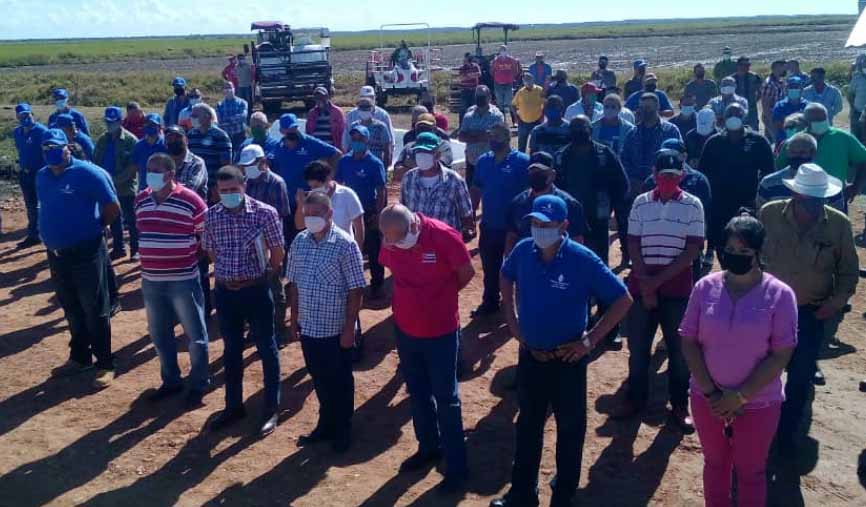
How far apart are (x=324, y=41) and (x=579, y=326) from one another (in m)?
25.1

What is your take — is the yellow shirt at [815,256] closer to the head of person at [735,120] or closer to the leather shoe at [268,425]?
the head of person at [735,120]

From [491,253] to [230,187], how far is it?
2.83 meters

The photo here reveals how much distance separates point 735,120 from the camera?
25.1ft

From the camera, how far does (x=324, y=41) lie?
92.7 feet

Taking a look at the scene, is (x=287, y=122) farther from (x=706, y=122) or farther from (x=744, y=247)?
(x=744, y=247)

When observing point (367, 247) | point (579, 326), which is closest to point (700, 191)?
point (579, 326)

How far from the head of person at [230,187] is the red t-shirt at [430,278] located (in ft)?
4.57

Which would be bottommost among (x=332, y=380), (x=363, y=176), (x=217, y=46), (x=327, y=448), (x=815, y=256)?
(x=327, y=448)

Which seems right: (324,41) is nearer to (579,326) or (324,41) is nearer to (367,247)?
(367,247)

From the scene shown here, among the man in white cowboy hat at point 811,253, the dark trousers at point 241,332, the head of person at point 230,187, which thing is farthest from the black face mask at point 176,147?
the man in white cowboy hat at point 811,253

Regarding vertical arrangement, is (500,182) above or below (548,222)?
below

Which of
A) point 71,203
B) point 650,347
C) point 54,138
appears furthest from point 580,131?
point 54,138

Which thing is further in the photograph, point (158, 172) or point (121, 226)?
point (121, 226)

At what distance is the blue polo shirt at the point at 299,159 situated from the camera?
8531mm
